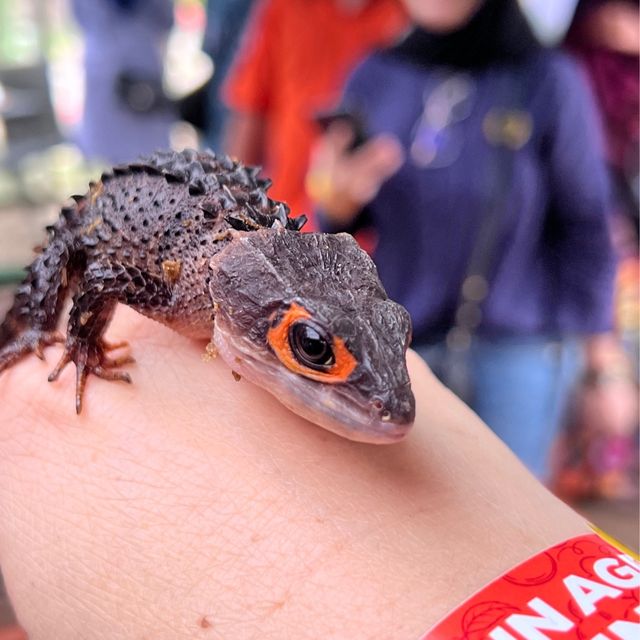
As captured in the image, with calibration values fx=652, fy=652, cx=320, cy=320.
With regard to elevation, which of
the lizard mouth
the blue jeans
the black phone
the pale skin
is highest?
the black phone

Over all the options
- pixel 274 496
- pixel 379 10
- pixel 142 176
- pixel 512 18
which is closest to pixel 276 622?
pixel 274 496

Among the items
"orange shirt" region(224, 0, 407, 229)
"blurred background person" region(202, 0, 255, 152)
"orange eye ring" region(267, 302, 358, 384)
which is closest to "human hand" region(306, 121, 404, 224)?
"orange shirt" region(224, 0, 407, 229)

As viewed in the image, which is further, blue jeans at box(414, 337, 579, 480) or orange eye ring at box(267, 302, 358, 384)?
blue jeans at box(414, 337, 579, 480)

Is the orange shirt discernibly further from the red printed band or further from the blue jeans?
the red printed band

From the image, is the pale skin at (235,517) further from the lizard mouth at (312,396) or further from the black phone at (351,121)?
the black phone at (351,121)

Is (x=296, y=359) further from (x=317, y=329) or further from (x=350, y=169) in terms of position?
(x=350, y=169)

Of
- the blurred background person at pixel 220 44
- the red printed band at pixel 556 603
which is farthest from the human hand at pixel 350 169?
the red printed band at pixel 556 603

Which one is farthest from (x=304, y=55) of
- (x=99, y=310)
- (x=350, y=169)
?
(x=99, y=310)
